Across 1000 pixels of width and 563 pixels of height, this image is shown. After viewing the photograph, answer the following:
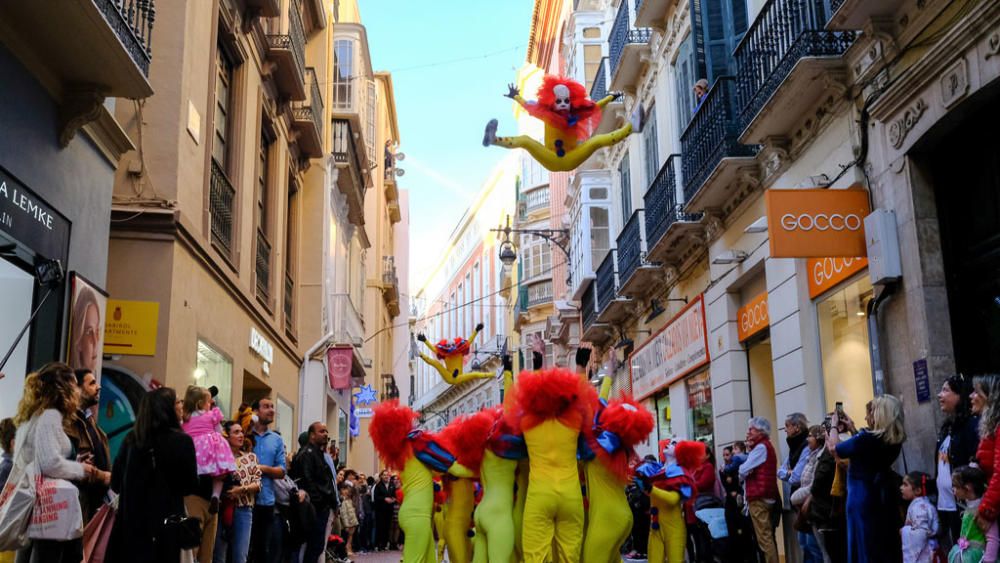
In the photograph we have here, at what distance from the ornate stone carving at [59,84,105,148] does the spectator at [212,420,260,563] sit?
324cm

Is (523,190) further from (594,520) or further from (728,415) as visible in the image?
(594,520)

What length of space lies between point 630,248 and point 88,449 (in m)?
15.5

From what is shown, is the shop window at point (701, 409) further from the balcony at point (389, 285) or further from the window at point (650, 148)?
the balcony at point (389, 285)

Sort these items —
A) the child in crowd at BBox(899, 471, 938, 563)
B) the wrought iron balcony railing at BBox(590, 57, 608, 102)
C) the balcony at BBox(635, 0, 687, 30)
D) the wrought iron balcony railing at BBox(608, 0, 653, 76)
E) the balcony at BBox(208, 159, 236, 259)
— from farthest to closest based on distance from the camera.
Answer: the wrought iron balcony railing at BBox(590, 57, 608, 102), the wrought iron balcony railing at BBox(608, 0, 653, 76), the balcony at BBox(635, 0, 687, 30), the balcony at BBox(208, 159, 236, 259), the child in crowd at BBox(899, 471, 938, 563)

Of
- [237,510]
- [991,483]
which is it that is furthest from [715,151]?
[991,483]

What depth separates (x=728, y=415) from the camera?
1551cm

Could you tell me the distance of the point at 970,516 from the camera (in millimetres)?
6855

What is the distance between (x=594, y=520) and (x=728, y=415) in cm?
829

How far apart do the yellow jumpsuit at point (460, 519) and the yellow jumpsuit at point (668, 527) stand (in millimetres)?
1659

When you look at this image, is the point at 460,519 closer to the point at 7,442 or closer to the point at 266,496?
the point at 266,496

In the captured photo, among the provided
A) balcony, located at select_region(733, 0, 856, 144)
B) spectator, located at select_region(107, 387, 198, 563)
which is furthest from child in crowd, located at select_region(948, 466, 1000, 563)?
balcony, located at select_region(733, 0, 856, 144)

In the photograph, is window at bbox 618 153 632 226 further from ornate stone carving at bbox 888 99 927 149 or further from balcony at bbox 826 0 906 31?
ornate stone carving at bbox 888 99 927 149

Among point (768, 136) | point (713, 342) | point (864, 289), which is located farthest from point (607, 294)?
point (864, 289)

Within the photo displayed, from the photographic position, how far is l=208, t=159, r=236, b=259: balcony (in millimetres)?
14219
